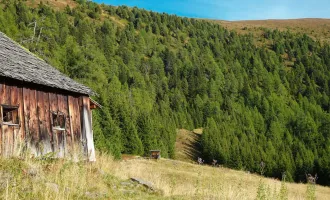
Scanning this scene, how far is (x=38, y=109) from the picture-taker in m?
14.1

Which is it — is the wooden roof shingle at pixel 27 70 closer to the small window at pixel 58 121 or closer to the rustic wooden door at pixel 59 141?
the small window at pixel 58 121

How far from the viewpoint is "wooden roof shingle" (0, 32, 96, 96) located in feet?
41.3

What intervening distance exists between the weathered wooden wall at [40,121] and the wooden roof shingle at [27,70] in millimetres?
468

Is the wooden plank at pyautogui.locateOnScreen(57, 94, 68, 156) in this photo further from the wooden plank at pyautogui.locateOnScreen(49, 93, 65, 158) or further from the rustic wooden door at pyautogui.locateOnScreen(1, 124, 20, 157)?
the rustic wooden door at pyautogui.locateOnScreen(1, 124, 20, 157)

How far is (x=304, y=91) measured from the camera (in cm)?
14650

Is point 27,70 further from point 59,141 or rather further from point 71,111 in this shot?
point 59,141

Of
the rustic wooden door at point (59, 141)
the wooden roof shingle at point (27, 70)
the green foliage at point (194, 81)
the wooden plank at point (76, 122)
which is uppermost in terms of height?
the green foliage at point (194, 81)

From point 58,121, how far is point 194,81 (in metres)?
122

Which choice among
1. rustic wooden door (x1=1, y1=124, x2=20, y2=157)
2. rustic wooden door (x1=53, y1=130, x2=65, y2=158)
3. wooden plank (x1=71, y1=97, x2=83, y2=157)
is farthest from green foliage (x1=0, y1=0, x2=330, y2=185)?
rustic wooden door (x1=1, y1=124, x2=20, y2=157)

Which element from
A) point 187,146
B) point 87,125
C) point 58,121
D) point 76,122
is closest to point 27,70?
point 58,121

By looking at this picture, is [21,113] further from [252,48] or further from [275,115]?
[252,48]

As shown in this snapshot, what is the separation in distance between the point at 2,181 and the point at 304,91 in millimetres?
152442

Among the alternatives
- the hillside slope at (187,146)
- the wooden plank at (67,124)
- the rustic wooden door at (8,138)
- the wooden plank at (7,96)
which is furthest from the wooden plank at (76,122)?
the hillside slope at (187,146)

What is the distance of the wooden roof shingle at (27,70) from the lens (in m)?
12.6
